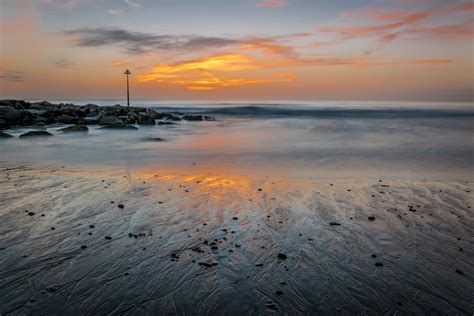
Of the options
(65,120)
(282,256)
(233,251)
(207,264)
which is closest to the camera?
(207,264)

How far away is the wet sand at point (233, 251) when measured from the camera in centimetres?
373

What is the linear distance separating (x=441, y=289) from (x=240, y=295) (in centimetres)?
239

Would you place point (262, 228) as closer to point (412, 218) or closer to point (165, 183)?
point (412, 218)

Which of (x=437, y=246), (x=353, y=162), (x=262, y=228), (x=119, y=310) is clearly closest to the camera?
(x=119, y=310)

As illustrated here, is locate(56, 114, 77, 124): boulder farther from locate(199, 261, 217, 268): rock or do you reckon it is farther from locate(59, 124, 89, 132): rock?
locate(199, 261, 217, 268): rock

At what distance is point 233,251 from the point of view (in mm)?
4848

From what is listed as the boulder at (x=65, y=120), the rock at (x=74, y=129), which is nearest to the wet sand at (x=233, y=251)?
the rock at (x=74, y=129)

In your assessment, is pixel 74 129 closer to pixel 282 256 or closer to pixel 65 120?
pixel 65 120

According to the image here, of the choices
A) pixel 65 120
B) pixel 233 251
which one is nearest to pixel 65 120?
pixel 65 120

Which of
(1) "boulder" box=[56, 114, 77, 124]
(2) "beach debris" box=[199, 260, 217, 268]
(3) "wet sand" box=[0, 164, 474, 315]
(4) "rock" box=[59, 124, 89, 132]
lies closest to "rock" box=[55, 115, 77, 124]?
(1) "boulder" box=[56, 114, 77, 124]

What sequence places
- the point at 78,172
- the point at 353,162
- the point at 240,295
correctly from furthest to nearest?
the point at 353,162 < the point at 78,172 < the point at 240,295

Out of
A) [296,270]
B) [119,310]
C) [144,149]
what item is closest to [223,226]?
[296,270]

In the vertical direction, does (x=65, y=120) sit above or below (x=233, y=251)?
above

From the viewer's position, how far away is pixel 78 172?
10266mm
